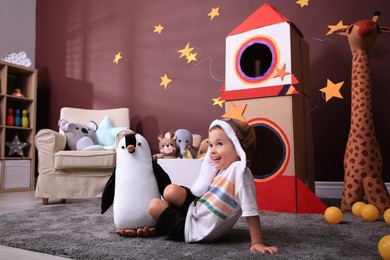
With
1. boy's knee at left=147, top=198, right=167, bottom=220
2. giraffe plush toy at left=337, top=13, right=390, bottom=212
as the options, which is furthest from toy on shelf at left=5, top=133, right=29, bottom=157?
giraffe plush toy at left=337, top=13, right=390, bottom=212

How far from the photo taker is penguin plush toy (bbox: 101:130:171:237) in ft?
4.08

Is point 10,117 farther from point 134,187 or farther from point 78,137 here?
point 134,187

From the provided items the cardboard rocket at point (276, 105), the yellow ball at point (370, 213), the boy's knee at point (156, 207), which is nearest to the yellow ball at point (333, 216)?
the yellow ball at point (370, 213)

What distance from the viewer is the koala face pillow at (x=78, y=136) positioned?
2.66 m

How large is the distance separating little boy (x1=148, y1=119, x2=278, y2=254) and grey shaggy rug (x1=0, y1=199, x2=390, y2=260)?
2.1 inches

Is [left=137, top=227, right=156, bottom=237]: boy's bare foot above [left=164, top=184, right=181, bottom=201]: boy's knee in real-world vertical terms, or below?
below

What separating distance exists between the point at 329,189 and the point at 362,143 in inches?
24.9

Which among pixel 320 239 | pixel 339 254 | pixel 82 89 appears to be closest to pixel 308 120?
pixel 320 239

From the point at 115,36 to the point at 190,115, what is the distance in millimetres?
1252

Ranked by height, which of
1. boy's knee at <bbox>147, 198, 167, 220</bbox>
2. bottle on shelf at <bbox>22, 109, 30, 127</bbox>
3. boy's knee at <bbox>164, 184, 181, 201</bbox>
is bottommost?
boy's knee at <bbox>147, 198, 167, 220</bbox>

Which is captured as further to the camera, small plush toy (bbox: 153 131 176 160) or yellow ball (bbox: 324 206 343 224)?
small plush toy (bbox: 153 131 176 160)

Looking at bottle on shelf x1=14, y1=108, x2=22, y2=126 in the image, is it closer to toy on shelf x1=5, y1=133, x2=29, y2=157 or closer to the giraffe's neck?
toy on shelf x1=5, y1=133, x2=29, y2=157

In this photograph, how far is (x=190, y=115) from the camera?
9.75 ft

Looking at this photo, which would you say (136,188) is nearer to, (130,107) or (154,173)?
(154,173)
